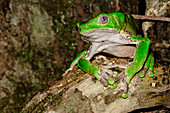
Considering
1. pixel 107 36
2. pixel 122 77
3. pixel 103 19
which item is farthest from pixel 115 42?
pixel 122 77

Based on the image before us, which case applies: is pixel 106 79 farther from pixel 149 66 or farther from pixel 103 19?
pixel 103 19

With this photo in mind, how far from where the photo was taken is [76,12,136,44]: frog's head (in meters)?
1.36

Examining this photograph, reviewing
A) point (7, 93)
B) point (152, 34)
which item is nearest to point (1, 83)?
point (7, 93)

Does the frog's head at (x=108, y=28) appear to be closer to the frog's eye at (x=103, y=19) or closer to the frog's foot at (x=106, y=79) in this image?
the frog's eye at (x=103, y=19)

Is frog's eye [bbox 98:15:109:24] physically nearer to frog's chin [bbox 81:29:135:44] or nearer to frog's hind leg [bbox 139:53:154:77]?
frog's chin [bbox 81:29:135:44]

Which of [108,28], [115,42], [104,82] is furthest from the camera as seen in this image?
[115,42]

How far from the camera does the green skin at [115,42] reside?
4.22 ft

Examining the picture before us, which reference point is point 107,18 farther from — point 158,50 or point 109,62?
point 158,50

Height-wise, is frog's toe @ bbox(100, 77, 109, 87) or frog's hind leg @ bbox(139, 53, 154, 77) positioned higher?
frog's hind leg @ bbox(139, 53, 154, 77)

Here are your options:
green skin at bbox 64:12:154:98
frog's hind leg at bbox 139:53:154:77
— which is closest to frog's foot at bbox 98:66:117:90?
green skin at bbox 64:12:154:98

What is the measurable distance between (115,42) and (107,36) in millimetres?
124

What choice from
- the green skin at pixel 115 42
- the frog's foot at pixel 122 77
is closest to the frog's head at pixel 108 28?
the green skin at pixel 115 42

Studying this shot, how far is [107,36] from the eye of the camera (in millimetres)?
1458

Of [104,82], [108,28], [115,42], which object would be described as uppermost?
[108,28]
